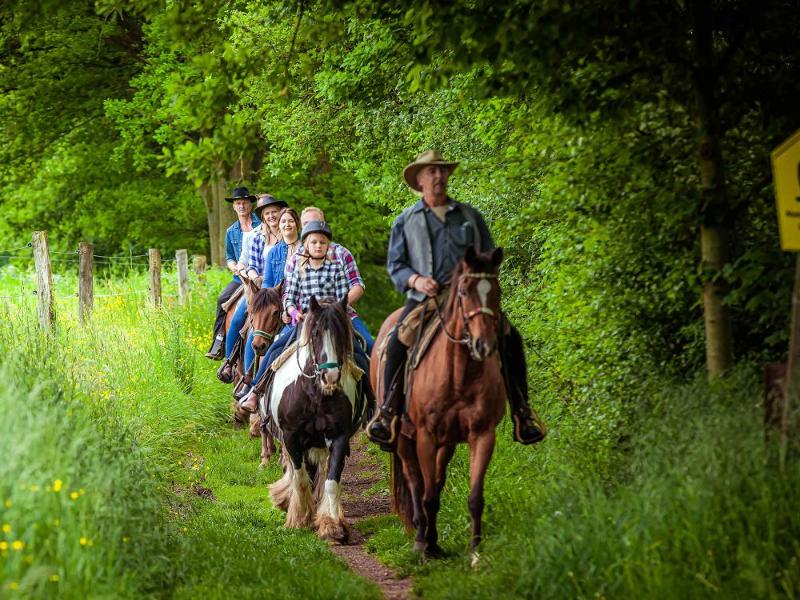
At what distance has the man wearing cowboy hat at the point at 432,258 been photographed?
9703 millimetres

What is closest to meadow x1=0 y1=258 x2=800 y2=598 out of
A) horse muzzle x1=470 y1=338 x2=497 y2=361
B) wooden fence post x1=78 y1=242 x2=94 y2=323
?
horse muzzle x1=470 y1=338 x2=497 y2=361

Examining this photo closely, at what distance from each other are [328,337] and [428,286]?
165 cm

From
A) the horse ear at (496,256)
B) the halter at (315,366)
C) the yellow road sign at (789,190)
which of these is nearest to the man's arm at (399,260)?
the horse ear at (496,256)

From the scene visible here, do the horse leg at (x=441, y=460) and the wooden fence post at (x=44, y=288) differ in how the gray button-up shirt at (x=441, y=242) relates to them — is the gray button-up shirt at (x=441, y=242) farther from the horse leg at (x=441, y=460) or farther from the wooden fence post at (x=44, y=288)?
the wooden fence post at (x=44, y=288)

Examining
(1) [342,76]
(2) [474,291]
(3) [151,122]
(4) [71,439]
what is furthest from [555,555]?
(3) [151,122]

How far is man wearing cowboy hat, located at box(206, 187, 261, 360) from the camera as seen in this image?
54.5 feet

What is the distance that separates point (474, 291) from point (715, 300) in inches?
68.5

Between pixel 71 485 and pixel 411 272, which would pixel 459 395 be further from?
pixel 71 485

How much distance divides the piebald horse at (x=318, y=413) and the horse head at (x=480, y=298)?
2252 mm

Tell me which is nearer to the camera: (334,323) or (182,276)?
(334,323)

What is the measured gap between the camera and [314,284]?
39.2ft

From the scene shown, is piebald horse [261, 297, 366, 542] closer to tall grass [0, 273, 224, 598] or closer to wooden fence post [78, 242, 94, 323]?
tall grass [0, 273, 224, 598]

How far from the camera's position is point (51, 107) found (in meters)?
31.9

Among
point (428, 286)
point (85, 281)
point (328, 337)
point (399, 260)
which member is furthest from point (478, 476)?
point (85, 281)
